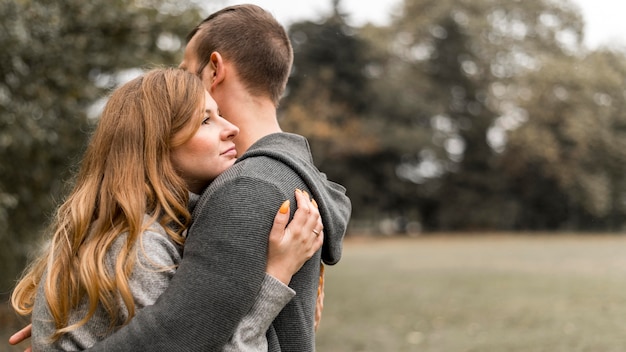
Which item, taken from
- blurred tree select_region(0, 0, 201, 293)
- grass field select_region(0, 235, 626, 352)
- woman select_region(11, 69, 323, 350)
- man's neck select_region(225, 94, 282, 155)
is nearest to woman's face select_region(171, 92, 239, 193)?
woman select_region(11, 69, 323, 350)

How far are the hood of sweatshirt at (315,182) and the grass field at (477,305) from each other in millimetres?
5743

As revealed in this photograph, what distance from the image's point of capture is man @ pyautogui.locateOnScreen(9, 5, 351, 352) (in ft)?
5.14

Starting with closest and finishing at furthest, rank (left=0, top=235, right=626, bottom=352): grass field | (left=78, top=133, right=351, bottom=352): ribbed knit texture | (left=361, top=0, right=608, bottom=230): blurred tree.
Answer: (left=78, top=133, right=351, bottom=352): ribbed knit texture → (left=0, top=235, right=626, bottom=352): grass field → (left=361, top=0, right=608, bottom=230): blurred tree

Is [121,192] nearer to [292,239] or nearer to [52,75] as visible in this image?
[292,239]

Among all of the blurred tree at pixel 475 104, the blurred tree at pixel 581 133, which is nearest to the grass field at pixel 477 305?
the blurred tree at pixel 581 133

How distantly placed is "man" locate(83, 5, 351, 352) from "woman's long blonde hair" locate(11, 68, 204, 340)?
0.37ft

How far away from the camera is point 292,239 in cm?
170

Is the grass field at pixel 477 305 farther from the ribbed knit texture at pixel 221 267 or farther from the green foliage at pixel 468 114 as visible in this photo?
the green foliage at pixel 468 114

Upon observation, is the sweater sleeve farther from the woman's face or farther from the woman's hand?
the woman's face

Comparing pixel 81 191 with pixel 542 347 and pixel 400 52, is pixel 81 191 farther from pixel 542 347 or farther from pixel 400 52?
pixel 400 52

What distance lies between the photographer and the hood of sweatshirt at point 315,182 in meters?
1.82

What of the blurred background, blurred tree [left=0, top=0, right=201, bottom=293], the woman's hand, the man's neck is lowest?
the blurred background

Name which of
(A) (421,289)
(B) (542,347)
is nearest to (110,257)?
(B) (542,347)

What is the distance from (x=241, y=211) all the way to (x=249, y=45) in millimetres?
777
